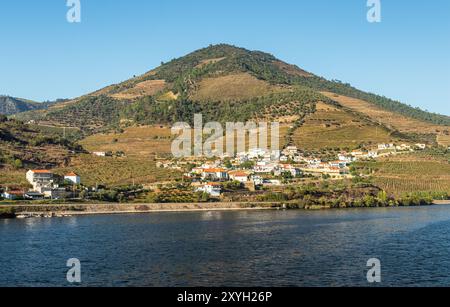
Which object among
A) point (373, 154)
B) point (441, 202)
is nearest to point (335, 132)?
point (373, 154)

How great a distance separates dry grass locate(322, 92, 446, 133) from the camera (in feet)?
504

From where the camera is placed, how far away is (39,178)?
78875 millimetres

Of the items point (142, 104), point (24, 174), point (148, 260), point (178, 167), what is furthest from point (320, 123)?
point (148, 260)

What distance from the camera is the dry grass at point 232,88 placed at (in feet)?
542

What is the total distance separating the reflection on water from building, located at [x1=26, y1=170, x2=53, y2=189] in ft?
53.8

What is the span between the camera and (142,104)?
171 metres

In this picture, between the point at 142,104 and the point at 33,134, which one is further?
the point at 142,104

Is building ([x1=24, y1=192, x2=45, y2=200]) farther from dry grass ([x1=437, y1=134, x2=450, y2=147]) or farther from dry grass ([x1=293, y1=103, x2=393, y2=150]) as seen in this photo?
dry grass ([x1=437, y1=134, x2=450, y2=147])

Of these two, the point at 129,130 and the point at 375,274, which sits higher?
the point at 129,130

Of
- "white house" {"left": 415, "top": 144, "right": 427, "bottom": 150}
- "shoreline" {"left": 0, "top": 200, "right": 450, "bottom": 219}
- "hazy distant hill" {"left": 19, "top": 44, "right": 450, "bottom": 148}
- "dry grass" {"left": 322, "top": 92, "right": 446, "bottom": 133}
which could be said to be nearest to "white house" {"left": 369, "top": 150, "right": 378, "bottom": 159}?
"white house" {"left": 415, "top": 144, "right": 427, "bottom": 150}

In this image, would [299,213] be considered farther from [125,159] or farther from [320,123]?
[320,123]

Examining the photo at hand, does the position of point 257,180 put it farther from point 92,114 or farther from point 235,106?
point 92,114

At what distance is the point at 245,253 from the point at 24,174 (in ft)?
170

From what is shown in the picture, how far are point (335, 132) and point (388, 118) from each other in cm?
4112
